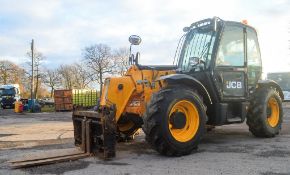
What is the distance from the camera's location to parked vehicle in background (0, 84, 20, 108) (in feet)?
146

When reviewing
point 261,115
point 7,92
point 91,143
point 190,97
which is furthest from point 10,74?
point 190,97

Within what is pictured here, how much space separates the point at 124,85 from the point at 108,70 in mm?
48935

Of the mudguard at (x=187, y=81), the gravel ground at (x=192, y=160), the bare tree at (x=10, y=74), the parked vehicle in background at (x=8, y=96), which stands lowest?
the gravel ground at (x=192, y=160)

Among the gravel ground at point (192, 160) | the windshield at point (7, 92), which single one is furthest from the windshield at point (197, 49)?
the windshield at point (7, 92)

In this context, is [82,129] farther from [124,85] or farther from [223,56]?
[223,56]

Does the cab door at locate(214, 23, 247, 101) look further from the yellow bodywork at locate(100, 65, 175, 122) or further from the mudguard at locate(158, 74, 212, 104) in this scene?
the yellow bodywork at locate(100, 65, 175, 122)

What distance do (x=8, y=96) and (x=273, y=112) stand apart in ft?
128

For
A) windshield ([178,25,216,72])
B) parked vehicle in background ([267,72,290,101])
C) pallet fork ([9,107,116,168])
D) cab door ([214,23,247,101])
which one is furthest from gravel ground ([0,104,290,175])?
parked vehicle in background ([267,72,290,101])

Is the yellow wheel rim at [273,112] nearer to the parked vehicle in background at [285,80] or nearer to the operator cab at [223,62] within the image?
the operator cab at [223,62]

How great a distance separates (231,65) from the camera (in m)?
9.42

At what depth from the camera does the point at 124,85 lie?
8.62 meters

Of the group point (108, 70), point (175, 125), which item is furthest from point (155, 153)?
point (108, 70)

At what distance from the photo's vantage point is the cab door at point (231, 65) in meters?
9.12

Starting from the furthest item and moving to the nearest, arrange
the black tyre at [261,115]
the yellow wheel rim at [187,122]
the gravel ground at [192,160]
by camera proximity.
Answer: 1. the black tyre at [261,115]
2. the yellow wheel rim at [187,122]
3. the gravel ground at [192,160]
